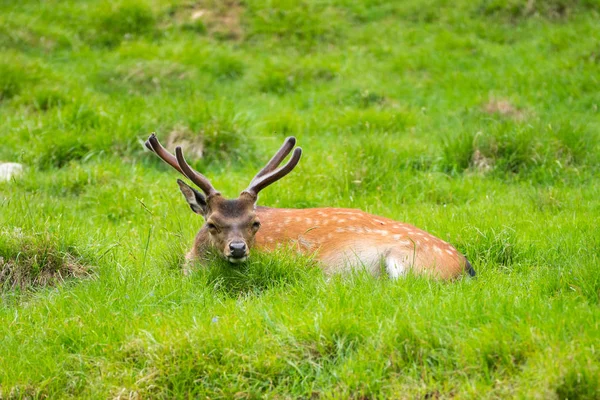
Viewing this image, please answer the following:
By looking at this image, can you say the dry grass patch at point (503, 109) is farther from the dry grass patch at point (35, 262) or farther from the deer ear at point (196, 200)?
the dry grass patch at point (35, 262)

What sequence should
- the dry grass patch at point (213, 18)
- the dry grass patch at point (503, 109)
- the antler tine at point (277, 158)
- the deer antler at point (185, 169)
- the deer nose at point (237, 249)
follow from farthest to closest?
the dry grass patch at point (213, 18)
the dry grass patch at point (503, 109)
the antler tine at point (277, 158)
the deer antler at point (185, 169)
the deer nose at point (237, 249)

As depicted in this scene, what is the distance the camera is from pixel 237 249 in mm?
5762

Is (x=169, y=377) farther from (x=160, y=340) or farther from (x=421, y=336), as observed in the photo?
(x=421, y=336)

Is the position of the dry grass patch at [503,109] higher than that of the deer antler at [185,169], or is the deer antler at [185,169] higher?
the deer antler at [185,169]

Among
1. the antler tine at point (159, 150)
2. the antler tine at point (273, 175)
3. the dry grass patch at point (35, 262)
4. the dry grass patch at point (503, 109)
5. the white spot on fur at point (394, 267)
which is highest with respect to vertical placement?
the antler tine at point (159, 150)

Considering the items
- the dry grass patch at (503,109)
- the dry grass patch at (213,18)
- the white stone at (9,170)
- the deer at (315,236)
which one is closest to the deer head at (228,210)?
the deer at (315,236)

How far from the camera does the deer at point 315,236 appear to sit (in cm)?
590

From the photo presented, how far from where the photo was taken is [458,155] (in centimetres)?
889

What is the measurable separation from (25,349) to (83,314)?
43 cm

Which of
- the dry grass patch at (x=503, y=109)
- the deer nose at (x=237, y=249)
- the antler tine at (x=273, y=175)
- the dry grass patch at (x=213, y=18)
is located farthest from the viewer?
the dry grass patch at (x=213, y=18)

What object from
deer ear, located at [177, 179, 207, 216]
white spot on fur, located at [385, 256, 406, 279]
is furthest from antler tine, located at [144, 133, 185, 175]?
white spot on fur, located at [385, 256, 406, 279]

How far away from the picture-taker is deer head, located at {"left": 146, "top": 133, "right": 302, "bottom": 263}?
5.90 metres

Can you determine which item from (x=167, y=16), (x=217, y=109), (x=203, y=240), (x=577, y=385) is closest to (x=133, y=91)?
(x=217, y=109)

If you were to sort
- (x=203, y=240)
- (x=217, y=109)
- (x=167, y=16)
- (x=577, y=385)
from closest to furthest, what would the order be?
(x=577, y=385) → (x=203, y=240) → (x=217, y=109) → (x=167, y=16)
